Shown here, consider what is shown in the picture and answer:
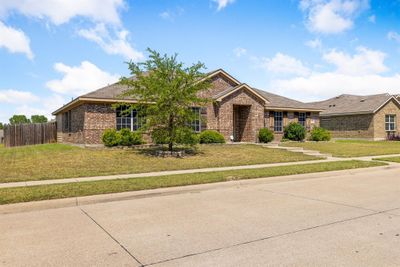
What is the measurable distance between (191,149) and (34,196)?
11833 mm

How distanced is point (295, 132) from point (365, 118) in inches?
473

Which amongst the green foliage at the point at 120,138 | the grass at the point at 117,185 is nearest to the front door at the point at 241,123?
the green foliage at the point at 120,138

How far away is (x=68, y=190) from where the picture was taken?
8266 mm

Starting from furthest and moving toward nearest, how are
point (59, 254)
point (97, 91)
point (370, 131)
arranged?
point (370, 131) < point (97, 91) < point (59, 254)

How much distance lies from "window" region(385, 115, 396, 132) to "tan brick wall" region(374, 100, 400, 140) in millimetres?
398

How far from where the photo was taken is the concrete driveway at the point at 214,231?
4.29m

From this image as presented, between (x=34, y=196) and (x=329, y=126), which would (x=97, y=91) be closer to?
(x=34, y=196)

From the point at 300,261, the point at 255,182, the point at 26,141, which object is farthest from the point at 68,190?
the point at 26,141

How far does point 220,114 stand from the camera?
2342 cm

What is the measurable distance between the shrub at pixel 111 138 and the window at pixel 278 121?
43.5ft

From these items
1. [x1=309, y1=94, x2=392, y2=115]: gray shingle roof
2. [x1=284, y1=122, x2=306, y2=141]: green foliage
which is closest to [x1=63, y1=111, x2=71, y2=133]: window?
[x1=284, y1=122, x2=306, y2=141]: green foliage

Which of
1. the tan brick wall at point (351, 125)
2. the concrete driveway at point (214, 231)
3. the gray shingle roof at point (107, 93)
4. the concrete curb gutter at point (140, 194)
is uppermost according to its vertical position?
the gray shingle roof at point (107, 93)

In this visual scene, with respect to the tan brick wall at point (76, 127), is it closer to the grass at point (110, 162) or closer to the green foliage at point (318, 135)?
the grass at point (110, 162)

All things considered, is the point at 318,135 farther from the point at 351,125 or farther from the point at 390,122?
the point at 390,122
